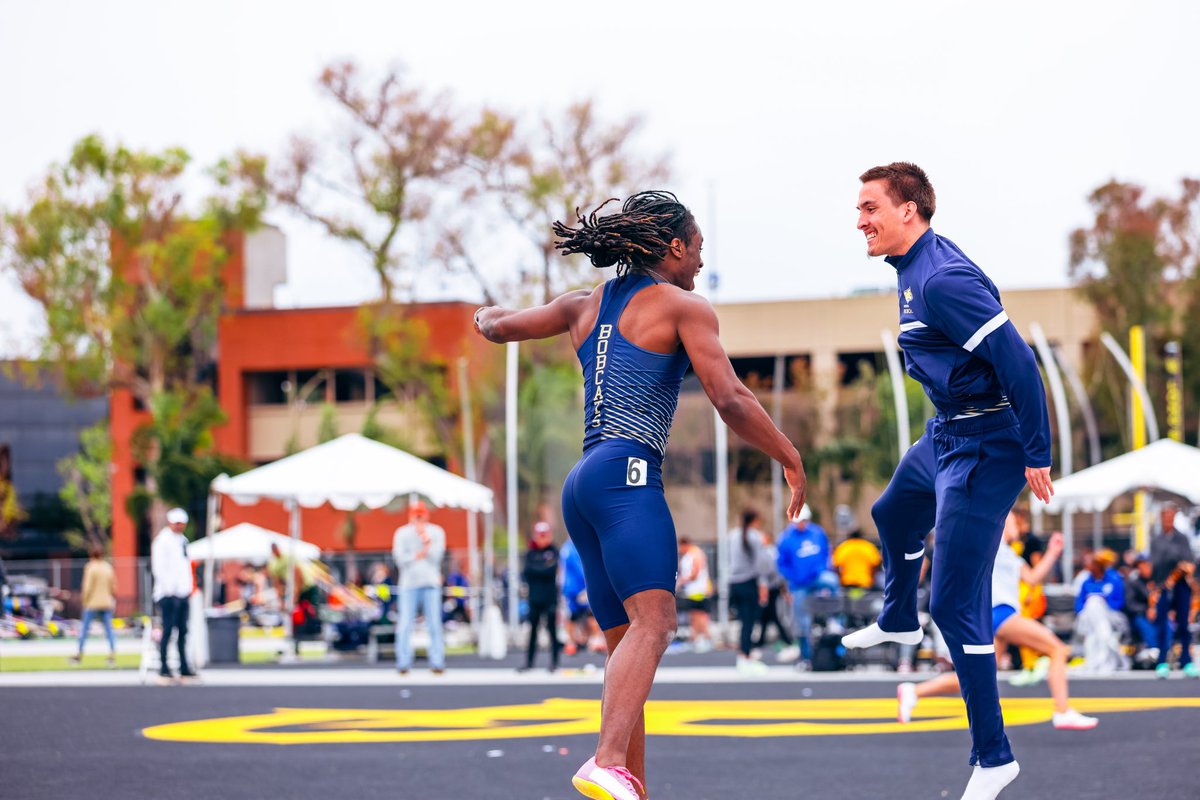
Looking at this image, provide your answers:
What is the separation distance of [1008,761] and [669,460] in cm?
3994

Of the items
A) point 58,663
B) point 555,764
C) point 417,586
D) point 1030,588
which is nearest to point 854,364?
point 58,663

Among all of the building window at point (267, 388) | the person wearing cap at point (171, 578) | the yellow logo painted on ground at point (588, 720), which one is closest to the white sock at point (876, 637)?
the yellow logo painted on ground at point (588, 720)

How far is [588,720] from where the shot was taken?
460 inches

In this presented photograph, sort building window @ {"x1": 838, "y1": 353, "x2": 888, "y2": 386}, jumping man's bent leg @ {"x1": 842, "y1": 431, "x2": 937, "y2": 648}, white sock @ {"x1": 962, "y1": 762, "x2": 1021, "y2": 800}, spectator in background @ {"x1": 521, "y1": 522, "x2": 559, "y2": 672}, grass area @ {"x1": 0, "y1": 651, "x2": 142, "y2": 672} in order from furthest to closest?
building window @ {"x1": 838, "y1": 353, "x2": 888, "y2": 386}, grass area @ {"x1": 0, "y1": 651, "x2": 142, "y2": 672}, spectator in background @ {"x1": 521, "y1": 522, "x2": 559, "y2": 672}, jumping man's bent leg @ {"x1": 842, "y1": 431, "x2": 937, "y2": 648}, white sock @ {"x1": 962, "y1": 762, "x2": 1021, "y2": 800}

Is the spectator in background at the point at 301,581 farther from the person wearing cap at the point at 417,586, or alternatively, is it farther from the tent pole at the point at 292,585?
the person wearing cap at the point at 417,586

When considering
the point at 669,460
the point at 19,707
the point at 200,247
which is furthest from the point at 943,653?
the point at 200,247

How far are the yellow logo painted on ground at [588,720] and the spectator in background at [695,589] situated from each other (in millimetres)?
9303

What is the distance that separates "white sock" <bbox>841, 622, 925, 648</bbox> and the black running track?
1.41 meters

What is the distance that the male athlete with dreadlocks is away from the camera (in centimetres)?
514

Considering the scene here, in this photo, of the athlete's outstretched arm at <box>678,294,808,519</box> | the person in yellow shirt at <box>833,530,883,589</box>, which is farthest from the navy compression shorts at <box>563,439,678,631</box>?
the person in yellow shirt at <box>833,530,883,589</box>

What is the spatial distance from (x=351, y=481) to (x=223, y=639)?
10.4ft

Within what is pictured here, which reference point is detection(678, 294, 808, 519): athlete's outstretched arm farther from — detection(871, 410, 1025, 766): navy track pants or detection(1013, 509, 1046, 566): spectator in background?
detection(1013, 509, 1046, 566): spectator in background

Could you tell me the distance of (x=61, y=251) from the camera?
4841cm

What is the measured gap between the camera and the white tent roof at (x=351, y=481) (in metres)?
20.7
